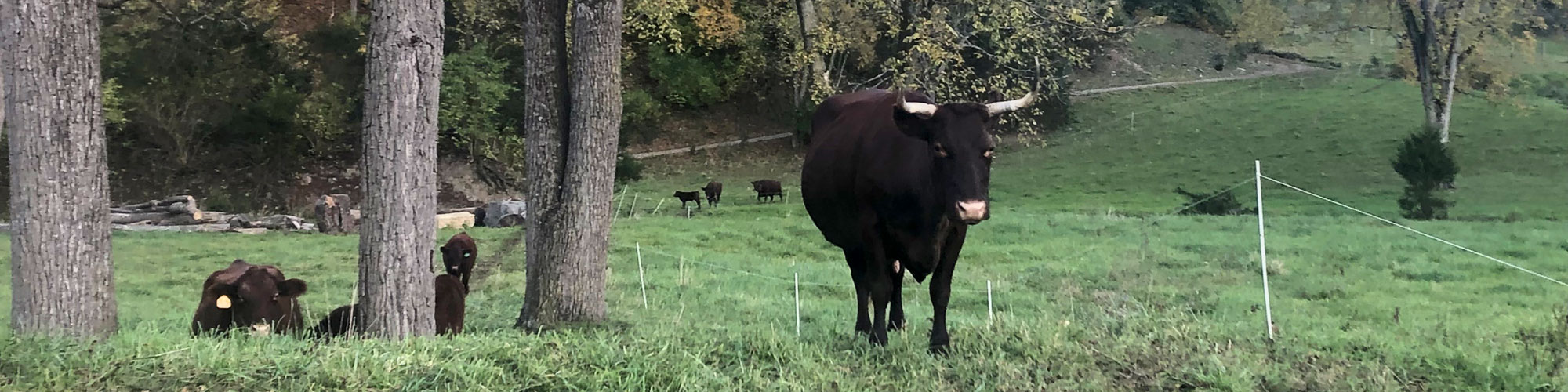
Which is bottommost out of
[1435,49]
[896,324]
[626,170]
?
[896,324]

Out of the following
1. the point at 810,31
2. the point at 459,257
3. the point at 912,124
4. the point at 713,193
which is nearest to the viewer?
the point at 912,124

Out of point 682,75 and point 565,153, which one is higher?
point 682,75

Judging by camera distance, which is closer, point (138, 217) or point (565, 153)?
point (565, 153)

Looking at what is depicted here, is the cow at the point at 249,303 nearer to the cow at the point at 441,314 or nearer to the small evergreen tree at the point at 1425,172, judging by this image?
the cow at the point at 441,314

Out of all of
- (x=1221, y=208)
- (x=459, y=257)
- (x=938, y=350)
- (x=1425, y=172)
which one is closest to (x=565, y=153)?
(x=938, y=350)

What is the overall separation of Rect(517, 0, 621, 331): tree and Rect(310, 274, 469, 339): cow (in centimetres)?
59

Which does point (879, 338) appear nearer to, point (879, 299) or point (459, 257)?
point (879, 299)

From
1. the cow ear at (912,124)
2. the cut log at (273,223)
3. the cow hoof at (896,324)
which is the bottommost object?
the cut log at (273,223)

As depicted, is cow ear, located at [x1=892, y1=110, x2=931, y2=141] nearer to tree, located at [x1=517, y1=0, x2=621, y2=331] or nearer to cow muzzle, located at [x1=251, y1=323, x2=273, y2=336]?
tree, located at [x1=517, y1=0, x2=621, y2=331]

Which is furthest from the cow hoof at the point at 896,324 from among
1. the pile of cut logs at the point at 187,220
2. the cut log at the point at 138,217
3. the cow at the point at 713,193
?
the cut log at the point at 138,217

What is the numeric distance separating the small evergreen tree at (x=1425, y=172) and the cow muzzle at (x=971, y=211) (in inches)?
755

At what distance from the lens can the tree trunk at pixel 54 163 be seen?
6.47 m

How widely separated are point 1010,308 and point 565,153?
423 centimetres

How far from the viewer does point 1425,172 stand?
23234 millimetres
